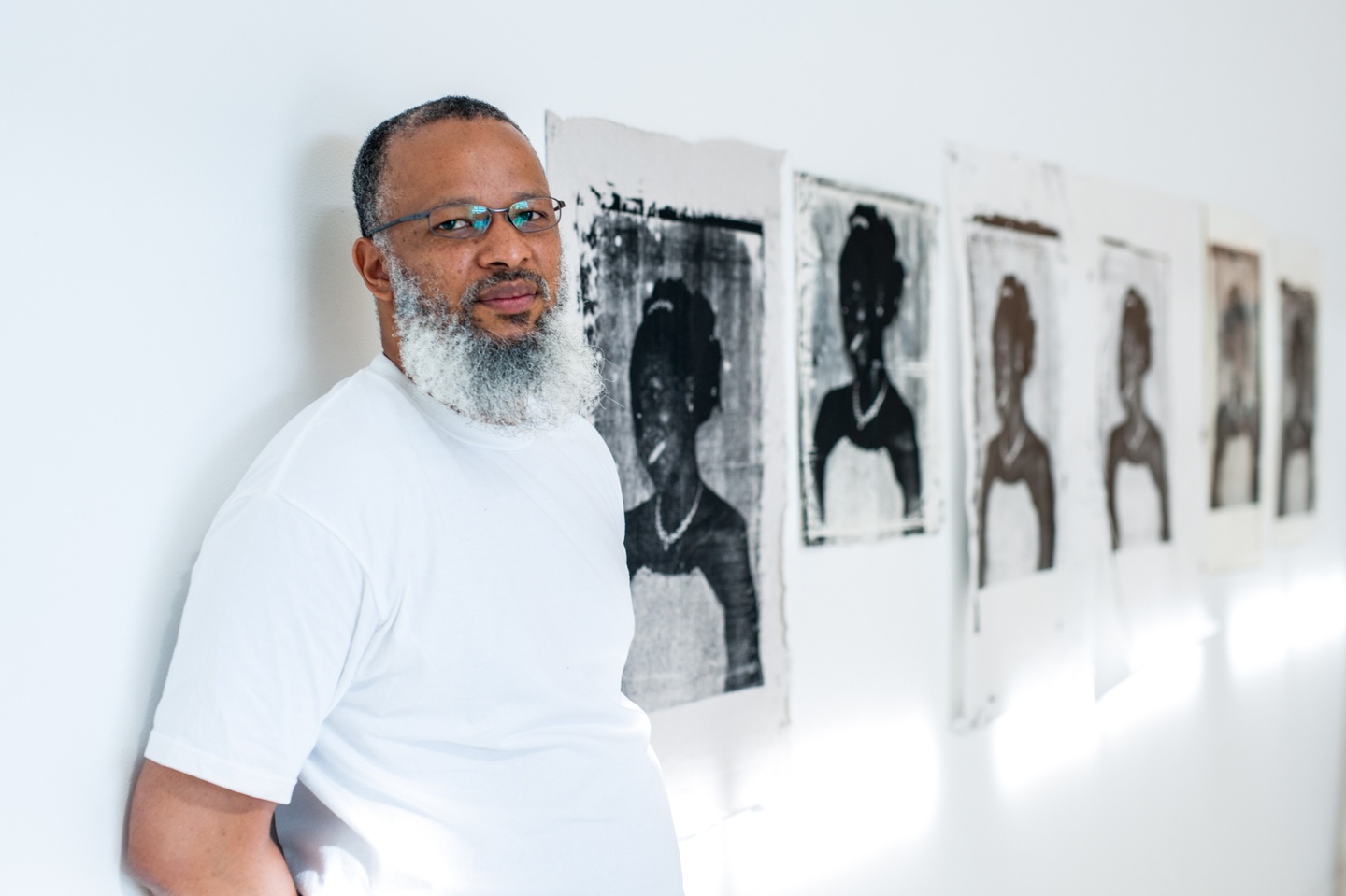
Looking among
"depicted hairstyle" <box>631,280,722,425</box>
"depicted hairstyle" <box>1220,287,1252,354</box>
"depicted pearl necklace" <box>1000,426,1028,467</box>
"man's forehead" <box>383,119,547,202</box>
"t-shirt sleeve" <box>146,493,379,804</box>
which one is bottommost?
"t-shirt sleeve" <box>146,493,379,804</box>

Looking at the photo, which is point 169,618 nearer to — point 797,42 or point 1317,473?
point 797,42

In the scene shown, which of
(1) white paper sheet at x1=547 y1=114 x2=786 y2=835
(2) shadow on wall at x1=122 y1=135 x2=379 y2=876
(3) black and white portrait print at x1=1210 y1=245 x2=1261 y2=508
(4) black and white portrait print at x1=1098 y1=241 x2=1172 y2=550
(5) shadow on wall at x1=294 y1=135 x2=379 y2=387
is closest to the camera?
(2) shadow on wall at x1=122 y1=135 x2=379 y2=876

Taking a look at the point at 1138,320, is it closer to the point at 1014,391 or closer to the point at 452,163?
the point at 1014,391

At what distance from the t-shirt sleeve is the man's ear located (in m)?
0.29

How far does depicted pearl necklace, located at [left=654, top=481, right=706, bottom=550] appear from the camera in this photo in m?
1.61

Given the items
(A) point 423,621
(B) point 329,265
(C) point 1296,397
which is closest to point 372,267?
(B) point 329,265

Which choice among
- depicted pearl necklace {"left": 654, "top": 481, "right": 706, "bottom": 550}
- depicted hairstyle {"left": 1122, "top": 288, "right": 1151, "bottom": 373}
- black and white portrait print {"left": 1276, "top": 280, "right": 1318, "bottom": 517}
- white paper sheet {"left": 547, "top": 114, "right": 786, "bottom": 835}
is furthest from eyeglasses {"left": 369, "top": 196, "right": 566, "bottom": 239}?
black and white portrait print {"left": 1276, "top": 280, "right": 1318, "bottom": 517}

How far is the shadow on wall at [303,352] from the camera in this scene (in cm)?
111

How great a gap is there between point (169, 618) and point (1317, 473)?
12.3 ft

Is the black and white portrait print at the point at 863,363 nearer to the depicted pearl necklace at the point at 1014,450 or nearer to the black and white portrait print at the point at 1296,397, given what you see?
the depicted pearl necklace at the point at 1014,450

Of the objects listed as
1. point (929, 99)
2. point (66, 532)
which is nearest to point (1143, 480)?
point (929, 99)

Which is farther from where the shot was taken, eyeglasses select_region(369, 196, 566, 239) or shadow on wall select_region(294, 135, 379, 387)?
shadow on wall select_region(294, 135, 379, 387)

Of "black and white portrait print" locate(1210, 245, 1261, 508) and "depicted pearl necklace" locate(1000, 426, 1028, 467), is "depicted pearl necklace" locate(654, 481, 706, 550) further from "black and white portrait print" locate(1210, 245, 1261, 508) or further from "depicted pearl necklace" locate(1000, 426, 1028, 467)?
"black and white portrait print" locate(1210, 245, 1261, 508)

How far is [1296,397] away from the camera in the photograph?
3.54 m
